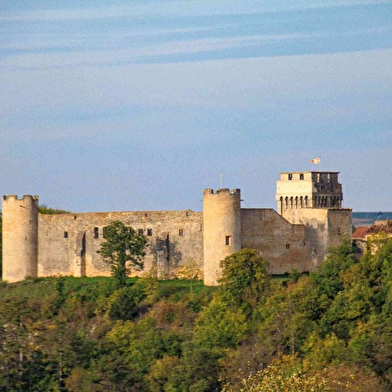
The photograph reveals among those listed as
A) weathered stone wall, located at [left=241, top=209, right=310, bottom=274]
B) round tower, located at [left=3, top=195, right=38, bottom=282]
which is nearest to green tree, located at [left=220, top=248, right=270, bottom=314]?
weathered stone wall, located at [left=241, top=209, right=310, bottom=274]

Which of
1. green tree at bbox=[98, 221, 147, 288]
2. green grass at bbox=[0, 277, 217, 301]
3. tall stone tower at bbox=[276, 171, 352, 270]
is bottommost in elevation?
green grass at bbox=[0, 277, 217, 301]

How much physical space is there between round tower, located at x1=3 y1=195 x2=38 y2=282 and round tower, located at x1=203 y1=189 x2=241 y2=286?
29.7ft

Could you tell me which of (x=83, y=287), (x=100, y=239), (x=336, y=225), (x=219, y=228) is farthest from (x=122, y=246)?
(x=336, y=225)

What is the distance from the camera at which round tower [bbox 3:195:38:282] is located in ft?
271

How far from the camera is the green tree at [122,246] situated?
80250 mm

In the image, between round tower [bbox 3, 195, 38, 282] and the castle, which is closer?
the castle

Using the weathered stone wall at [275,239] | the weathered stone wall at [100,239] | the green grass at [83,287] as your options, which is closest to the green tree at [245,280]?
the green grass at [83,287]

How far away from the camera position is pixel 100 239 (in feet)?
269

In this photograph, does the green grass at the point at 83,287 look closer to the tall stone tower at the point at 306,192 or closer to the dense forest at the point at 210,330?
the dense forest at the point at 210,330

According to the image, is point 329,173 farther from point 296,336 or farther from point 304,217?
point 296,336

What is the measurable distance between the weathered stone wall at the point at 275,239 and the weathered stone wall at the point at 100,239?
2.47m

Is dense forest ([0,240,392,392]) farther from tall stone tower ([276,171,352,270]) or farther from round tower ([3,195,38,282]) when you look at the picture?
tall stone tower ([276,171,352,270])

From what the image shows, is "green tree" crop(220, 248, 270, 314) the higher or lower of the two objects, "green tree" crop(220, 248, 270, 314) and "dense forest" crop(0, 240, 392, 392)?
the higher

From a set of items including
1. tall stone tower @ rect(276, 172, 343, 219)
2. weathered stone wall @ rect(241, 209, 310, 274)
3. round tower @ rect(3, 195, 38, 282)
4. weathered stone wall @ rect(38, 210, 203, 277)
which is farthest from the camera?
round tower @ rect(3, 195, 38, 282)
